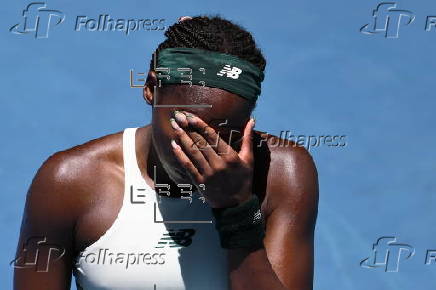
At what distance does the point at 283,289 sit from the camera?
2506 millimetres

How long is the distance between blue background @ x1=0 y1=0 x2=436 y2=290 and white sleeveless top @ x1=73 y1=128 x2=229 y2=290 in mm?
3366

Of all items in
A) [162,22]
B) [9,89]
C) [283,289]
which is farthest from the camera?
[162,22]

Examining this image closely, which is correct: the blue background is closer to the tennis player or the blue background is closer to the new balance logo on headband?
the tennis player

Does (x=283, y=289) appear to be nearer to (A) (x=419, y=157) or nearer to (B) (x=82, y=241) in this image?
(B) (x=82, y=241)

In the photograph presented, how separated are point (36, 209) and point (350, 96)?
493cm

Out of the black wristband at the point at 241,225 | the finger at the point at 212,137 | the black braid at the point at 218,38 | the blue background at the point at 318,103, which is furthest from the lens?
the blue background at the point at 318,103

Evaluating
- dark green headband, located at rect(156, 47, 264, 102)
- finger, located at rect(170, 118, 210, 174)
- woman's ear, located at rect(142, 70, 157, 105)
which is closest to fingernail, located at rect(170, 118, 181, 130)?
finger, located at rect(170, 118, 210, 174)

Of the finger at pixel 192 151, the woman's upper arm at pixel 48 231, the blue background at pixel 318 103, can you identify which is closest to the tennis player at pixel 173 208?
the woman's upper arm at pixel 48 231

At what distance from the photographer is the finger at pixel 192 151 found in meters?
2.29

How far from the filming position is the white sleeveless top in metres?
2.63

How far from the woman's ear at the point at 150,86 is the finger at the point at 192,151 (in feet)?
1.01

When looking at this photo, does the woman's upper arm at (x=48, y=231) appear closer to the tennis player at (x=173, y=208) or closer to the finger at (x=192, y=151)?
the tennis player at (x=173, y=208)

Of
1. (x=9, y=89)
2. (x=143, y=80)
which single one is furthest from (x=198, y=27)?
(x=9, y=89)

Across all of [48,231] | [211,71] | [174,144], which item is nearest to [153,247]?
[48,231]
